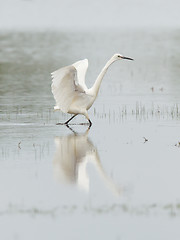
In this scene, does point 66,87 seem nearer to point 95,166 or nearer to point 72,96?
point 72,96

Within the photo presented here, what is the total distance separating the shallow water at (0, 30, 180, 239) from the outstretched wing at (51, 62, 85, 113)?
522 millimetres

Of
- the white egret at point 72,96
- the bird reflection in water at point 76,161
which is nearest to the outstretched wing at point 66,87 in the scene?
the white egret at point 72,96

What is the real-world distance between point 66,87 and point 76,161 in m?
3.99

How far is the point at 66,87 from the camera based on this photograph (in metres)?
15.9

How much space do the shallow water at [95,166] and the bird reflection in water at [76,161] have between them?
0.01 m

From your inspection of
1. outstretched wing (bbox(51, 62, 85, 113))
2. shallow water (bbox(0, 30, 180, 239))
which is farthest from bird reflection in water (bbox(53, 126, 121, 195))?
outstretched wing (bbox(51, 62, 85, 113))

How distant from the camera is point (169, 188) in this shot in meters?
10.4

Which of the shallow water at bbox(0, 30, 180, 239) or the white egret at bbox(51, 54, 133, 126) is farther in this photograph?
the white egret at bbox(51, 54, 133, 126)

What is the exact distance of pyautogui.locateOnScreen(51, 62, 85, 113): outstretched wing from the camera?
15.4 metres

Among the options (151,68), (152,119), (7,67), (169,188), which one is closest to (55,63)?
(7,67)

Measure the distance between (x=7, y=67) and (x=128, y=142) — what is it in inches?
757

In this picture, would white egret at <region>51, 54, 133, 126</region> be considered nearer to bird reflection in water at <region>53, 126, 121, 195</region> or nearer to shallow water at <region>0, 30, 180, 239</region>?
shallow water at <region>0, 30, 180, 239</region>

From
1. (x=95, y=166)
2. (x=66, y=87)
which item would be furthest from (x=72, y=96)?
(x=95, y=166)

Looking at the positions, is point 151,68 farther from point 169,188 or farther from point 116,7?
point 116,7
